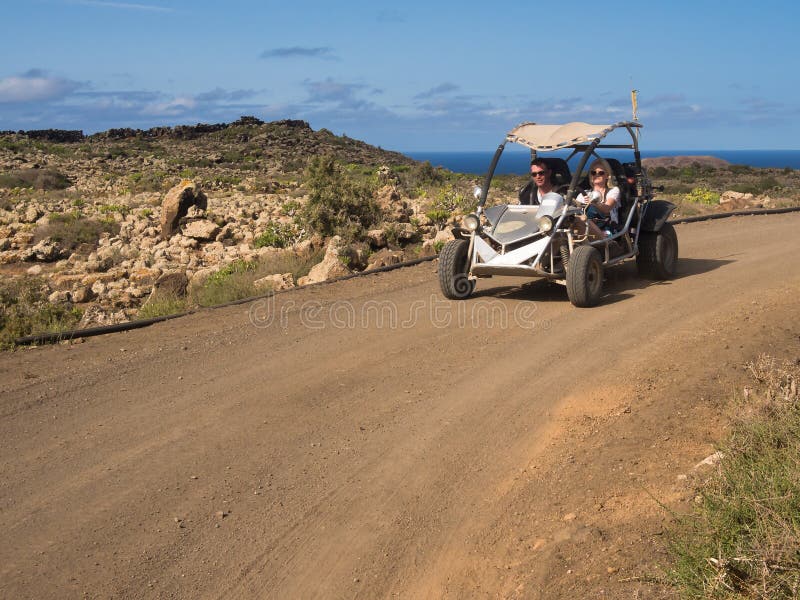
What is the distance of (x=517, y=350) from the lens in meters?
9.26

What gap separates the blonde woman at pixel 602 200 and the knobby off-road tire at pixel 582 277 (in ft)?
3.19

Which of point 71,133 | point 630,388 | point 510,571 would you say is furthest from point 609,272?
point 71,133

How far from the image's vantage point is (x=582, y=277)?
1080 centimetres

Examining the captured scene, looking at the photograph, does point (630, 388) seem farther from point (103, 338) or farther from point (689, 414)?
point (103, 338)

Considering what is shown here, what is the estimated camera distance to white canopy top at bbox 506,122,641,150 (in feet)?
38.5

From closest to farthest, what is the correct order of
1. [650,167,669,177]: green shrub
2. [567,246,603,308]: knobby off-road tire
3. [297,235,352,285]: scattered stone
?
[567,246,603,308]: knobby off-road tire < [297,235,352,285]: scattered stone < [650,167,669,177]: green shrub

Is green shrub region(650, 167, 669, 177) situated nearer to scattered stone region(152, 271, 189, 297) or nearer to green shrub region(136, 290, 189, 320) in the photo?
scattered stone region(152, 271, 189, 297)

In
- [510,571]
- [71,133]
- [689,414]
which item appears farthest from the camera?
[71,133]

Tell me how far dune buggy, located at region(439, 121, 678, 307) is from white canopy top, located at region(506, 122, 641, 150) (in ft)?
0.04

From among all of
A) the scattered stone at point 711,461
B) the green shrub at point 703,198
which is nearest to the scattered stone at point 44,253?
the green shrub at point 703,198

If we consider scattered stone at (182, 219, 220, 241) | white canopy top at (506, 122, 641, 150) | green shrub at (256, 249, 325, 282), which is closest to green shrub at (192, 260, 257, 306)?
green shrub at (256, 249, 325, 282)

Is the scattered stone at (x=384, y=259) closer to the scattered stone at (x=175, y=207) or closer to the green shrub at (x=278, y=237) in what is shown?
the green shrub at (x=278, y=237)

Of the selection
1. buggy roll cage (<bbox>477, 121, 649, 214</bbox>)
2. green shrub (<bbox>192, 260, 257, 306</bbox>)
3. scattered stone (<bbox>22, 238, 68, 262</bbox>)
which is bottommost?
scattered stone (<bbox>22, 238, 68, 262</bbox>)

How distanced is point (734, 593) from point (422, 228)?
17.0 metres
